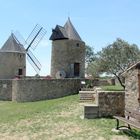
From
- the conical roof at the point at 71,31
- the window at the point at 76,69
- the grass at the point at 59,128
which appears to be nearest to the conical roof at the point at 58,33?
the conical roof at the point at 71,31

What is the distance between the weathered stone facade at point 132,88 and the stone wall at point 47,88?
14404 millimetres

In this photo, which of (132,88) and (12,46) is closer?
(132,88)

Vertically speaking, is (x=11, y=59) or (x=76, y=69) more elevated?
(x=11, y=59)

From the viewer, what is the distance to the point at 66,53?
1304 inches

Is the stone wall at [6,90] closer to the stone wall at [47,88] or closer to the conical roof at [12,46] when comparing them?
the stone wall at [47,88]

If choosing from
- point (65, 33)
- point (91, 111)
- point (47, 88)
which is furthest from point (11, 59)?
point (91, 111)

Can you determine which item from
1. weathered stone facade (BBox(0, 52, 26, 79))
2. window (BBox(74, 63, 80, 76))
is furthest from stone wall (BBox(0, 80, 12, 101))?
window (BBox(74, 63, 80, 76))

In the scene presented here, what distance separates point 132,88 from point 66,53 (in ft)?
68.4

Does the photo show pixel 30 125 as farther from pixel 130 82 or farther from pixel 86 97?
pixel 86 97

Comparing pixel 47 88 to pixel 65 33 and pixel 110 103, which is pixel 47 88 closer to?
pixel 65 33

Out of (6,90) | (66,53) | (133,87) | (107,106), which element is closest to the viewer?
(133,87)

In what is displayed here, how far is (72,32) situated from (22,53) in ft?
26.5

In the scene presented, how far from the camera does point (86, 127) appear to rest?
12344mm

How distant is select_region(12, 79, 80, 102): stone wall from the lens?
27328mm
